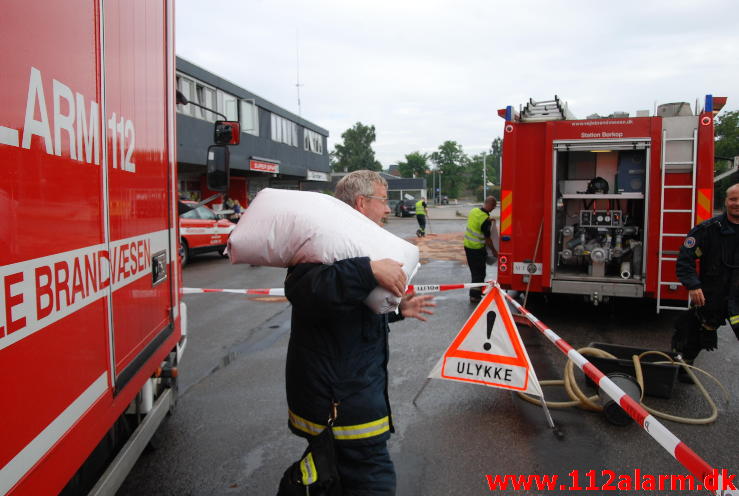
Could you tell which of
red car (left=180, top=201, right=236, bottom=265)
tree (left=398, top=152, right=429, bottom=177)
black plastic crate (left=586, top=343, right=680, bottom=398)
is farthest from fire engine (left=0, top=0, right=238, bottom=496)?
tree (left=398, top=152, right=429, bottom=177)

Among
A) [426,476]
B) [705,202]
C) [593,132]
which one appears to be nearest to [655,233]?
[705,202]

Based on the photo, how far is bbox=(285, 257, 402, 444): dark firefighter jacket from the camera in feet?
6.86

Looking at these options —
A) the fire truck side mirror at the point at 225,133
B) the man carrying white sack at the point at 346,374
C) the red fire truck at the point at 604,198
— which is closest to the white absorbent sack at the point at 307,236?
the man carrying white sack at the point at 346,374

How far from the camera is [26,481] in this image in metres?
1.46

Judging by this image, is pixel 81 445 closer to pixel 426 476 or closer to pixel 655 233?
pixel 426 476

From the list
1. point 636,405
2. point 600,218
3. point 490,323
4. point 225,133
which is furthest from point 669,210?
point 225,133

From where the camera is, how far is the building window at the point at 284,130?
3350cm

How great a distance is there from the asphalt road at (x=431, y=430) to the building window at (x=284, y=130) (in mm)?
28234

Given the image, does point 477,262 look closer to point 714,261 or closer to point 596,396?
point 714,261

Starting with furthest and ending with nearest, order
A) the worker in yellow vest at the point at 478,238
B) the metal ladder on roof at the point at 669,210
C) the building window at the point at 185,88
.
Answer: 1. the building window at the point at 185,88
2. the worker in yellow vest at the point at 478,238
3. the metal ladder on roof at the point at 669,210

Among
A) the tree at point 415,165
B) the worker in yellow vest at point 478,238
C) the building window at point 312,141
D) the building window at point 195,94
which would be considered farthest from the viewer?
the tree at point 415,165

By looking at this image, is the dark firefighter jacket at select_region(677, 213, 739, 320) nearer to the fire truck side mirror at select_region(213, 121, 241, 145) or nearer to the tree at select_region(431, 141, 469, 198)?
the fire truck side mirror at select_region(213, 121, 241, 145)

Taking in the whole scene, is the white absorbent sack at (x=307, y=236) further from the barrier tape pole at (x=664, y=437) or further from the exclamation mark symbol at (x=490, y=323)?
the exclamation mark symbol at (x=490, y=323)

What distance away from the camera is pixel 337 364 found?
2.21 metres
